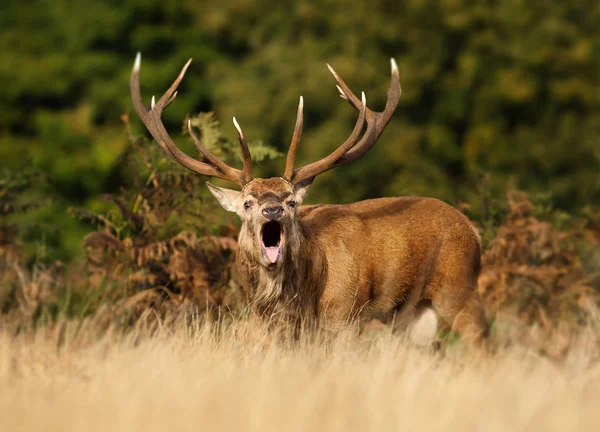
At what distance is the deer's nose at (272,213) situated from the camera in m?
7.76

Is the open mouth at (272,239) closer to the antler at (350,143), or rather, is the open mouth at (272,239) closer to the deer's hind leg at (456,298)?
the antler at (350,143)

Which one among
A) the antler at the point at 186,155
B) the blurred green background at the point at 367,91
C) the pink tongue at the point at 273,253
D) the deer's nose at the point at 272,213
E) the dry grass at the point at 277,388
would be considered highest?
the blurred green background at the point at 367,91

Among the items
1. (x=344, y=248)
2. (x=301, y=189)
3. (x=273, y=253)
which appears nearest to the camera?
(x=273, y=253)

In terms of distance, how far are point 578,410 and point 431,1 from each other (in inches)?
747

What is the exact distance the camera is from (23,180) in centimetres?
1079

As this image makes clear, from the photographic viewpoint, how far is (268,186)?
8070mm

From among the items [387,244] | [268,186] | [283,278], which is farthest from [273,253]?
[387,244]

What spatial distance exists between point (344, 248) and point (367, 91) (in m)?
13.9

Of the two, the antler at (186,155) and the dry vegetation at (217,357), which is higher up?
the antler at (186,155)

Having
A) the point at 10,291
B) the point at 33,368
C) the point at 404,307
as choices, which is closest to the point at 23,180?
the point at 10,291

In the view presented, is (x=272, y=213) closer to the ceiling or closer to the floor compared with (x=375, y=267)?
closer to the ceiling

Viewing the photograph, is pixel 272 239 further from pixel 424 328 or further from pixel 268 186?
pixel 424 328

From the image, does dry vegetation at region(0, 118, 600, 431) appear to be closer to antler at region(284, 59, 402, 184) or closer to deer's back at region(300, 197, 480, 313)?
deer's back at region(300, 197, 480, 313)

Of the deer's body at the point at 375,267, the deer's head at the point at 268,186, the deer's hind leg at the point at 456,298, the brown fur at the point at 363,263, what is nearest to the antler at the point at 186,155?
the deer's head at the point at 268,186
